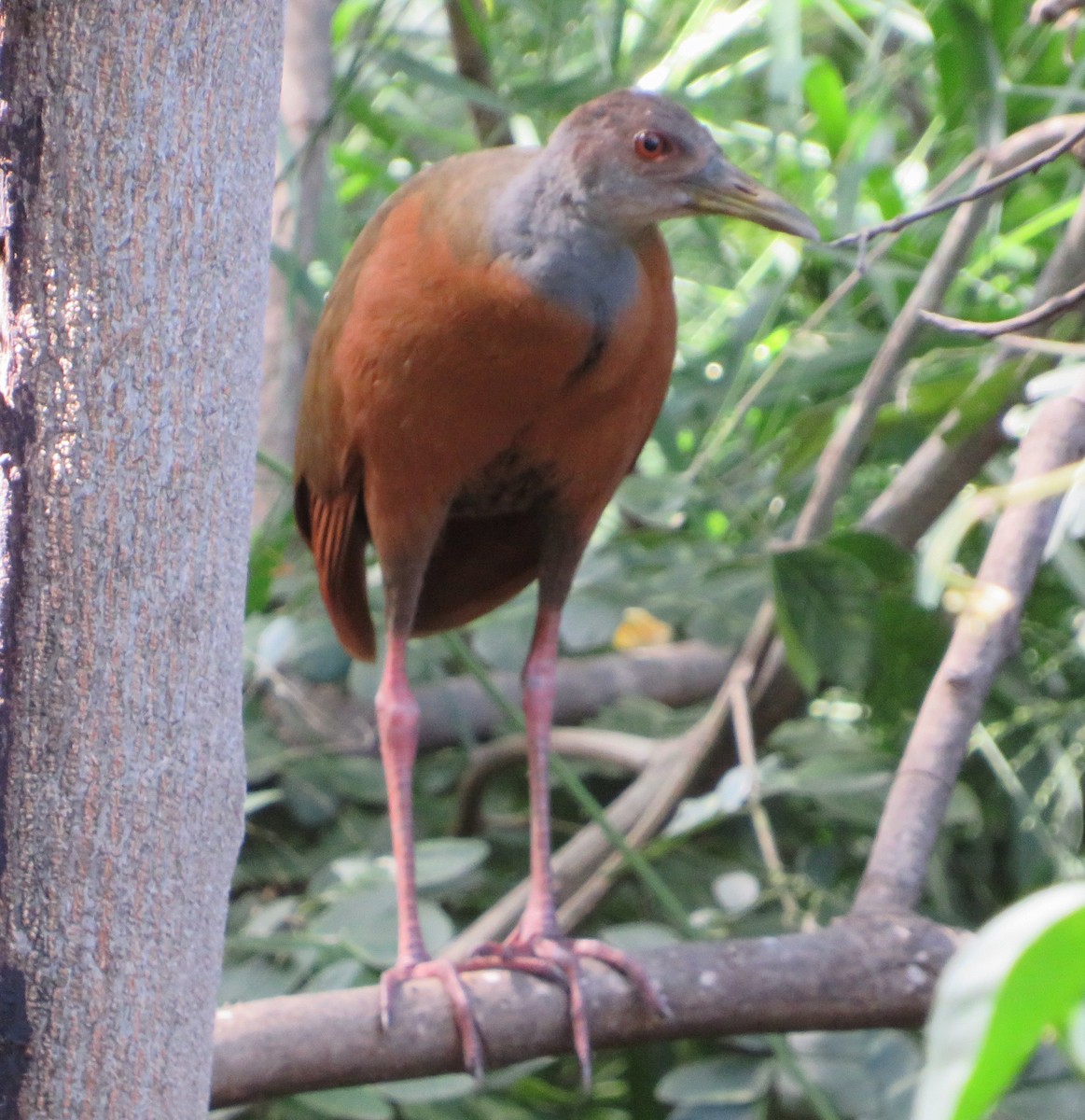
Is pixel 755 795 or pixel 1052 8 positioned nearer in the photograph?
pixel 1052 8

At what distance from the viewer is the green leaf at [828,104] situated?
246cm

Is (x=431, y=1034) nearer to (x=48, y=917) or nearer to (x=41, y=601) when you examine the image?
(x=48, y=917)

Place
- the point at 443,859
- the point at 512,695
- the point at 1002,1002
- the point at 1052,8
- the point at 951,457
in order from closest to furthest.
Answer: the point at 1002,1002 → the point at 1052,8 → the point at 443,859 → the point at 951,457 → the point at 512,695

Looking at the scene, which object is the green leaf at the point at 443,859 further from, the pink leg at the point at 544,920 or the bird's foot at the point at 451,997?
the bird's foot at the point at 451,997

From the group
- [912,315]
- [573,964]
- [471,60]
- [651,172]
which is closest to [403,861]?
[573,964]

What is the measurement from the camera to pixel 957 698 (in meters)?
1.73

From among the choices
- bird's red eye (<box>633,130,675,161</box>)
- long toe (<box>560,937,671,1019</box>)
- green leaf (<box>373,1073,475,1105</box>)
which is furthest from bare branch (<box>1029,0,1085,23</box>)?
green leaf (<box>373,1073,475,1105</box>)

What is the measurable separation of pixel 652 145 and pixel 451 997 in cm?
97

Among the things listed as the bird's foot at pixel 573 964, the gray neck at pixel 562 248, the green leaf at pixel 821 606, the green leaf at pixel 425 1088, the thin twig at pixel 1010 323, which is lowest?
the green leaf at pixel 425 1088

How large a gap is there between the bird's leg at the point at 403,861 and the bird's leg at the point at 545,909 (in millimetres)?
96

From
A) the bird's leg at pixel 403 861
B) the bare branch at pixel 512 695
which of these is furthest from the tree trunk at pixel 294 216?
the bird's leg at pixel 403 861

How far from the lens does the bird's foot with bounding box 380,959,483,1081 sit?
4.99 feet

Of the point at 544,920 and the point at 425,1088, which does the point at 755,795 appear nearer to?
the point at 544,920

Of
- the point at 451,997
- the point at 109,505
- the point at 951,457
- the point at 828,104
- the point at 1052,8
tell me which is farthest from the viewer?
the point at 828,104
